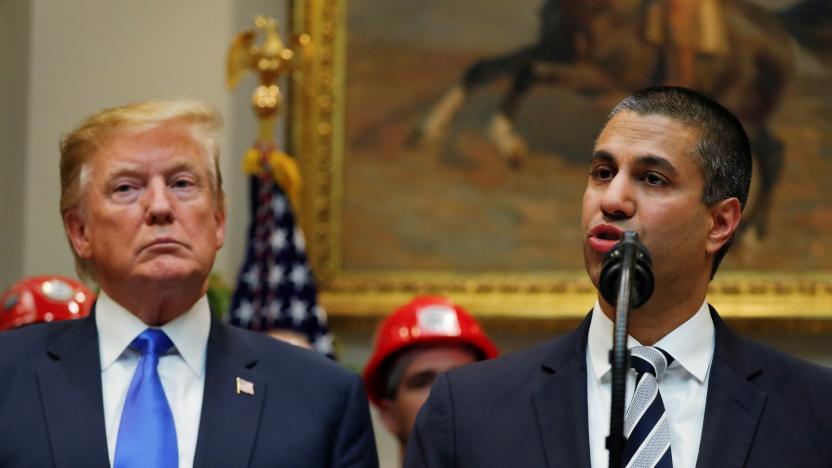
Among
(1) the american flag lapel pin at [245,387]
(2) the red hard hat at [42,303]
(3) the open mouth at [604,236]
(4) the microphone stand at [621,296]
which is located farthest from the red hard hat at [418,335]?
(4) the microphone stand at [621,296]

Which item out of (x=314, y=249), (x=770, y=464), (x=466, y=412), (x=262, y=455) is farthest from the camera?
(x=314, y=249)

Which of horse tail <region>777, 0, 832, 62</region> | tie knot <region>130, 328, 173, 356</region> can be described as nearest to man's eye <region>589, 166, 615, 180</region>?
tie knot <region>130, 328, 173, 356</region>

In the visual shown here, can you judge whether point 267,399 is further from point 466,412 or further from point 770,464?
point 770,464

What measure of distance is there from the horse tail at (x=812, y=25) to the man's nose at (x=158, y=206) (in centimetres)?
473

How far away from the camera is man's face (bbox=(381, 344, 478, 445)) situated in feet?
15.8

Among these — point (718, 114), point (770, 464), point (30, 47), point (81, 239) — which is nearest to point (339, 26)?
point (30, 47)

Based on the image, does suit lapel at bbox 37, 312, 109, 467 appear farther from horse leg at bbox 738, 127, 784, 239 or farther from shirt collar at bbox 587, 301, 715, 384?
horse leg at bbox 738, 127, 784, 239

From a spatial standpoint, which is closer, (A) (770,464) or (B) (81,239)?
(A) (770,464)

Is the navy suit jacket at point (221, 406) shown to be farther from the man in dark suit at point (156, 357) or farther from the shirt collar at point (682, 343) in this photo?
the shirt collar at point (682, 343)

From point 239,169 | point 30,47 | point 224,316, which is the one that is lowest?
point 224,316

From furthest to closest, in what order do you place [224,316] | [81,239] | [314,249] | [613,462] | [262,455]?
[314,249] → [224,316] → [81,239] → [262,455] → [613,462]

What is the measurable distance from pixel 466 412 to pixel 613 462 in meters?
0.78

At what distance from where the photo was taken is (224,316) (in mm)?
7109

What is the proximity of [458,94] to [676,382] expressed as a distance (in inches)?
184
